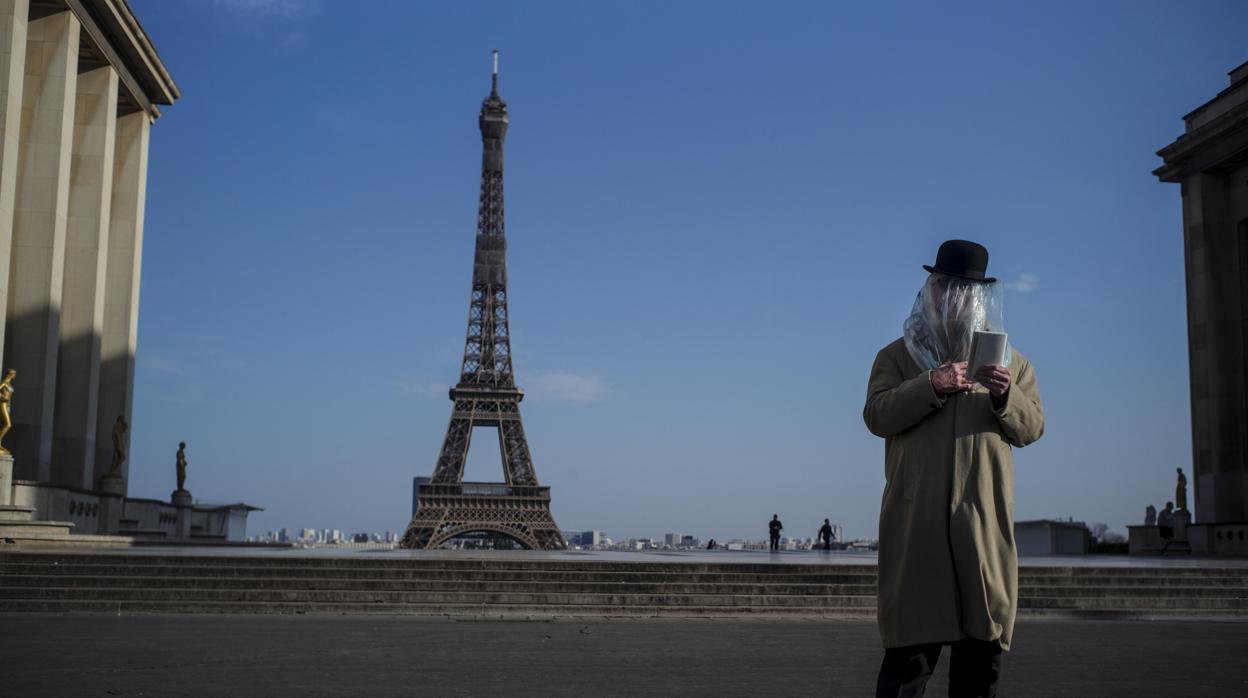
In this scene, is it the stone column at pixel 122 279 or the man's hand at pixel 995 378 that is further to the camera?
the stone column at pixel 122 279

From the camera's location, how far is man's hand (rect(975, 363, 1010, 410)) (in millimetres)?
3680

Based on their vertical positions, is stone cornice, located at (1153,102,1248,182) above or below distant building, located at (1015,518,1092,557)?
above

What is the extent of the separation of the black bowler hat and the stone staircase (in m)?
10.2

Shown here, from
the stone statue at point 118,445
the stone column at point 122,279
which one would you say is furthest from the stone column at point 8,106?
the stone column at point 122,279

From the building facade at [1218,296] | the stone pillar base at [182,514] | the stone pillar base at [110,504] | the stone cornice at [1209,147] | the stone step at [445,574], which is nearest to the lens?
the stone step at [445,574]

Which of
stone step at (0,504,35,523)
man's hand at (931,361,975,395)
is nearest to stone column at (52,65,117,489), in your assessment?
stone step at (0,504,35,523)

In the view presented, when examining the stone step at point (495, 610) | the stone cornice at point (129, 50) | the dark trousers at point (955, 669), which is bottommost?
the stone step at point (495, 610)

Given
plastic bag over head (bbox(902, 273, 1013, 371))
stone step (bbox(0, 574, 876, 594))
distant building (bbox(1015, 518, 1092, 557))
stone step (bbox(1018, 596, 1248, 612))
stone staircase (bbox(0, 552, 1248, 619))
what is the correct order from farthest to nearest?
distant building (bbox(1015, 518, 1092, 557))
stone step (bbox(1018, 596, 1248, 612))
stone step (bbox(0, 574, 876, 594))
stone staircase (bbox(0, 552, 1248, 619))
plastic bag over head (bbox(902, 273, 1013, 371))

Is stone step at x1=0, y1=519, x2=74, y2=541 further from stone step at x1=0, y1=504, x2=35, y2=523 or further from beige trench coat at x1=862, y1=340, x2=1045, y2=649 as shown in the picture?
beige trench coat at x1=862, y1=340, x2=1045, y2=649

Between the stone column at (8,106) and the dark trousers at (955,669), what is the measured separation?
24576 mm

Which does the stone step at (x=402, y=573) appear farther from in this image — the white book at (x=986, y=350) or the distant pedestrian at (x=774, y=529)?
the distant pedestrian at (x=774, y=529)

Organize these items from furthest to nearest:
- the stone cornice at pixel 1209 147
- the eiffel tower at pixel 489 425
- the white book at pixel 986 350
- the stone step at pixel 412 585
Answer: the eiffel tower at pixel 489 425 → the stone cornice at pixel 1209 147 → the stone step at pixel 412 585 → the white book at pixel 986 350

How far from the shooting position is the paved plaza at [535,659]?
258 inches

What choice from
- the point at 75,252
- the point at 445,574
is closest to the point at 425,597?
the point at 445,574
